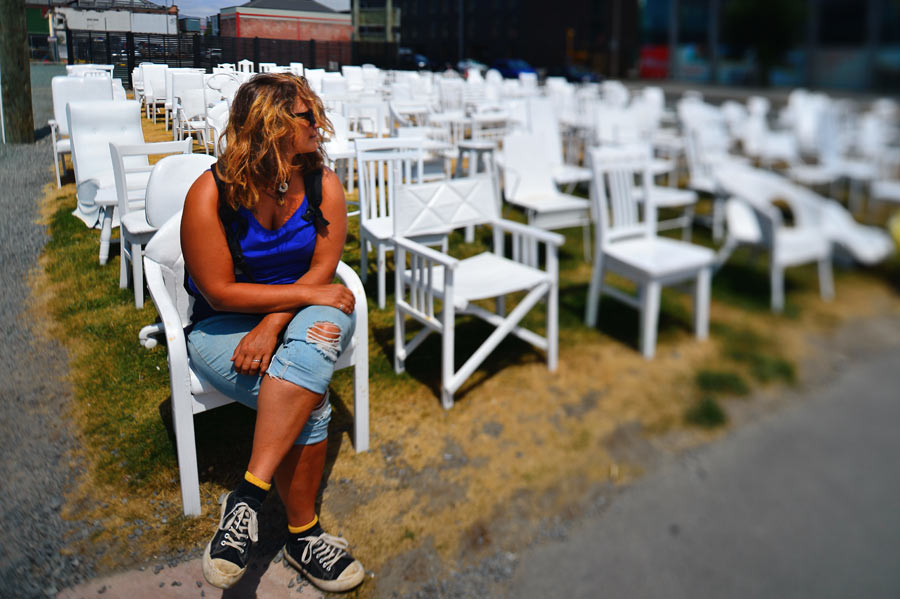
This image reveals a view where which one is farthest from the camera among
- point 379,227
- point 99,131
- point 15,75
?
point 379,227

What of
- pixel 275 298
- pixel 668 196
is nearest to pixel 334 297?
pixel 275 298

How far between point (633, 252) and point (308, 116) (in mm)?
1692

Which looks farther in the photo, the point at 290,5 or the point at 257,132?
the point at 290,5

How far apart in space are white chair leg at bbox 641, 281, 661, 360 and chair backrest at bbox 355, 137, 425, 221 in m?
0.97

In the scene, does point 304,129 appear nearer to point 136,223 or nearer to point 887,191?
point 136,223

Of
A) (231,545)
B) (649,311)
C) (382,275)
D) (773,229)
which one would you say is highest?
(773,229)

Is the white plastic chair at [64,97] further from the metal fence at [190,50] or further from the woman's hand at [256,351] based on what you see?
the woman's hand at [256,351]

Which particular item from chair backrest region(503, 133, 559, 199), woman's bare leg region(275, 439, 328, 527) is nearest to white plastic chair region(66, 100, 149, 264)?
woman's bare leg region(275, 439, 328, 527)

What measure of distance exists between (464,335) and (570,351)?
488 millimetres

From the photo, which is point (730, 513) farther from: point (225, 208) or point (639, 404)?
point (225, 208)

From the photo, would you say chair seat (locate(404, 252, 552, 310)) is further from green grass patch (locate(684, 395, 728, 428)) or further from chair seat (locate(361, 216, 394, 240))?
green grass patch (locate(684, 395, 728, 428))

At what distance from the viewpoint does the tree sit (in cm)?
130

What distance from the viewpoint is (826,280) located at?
144 centimetres

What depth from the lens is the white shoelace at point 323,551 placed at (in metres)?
1.71
